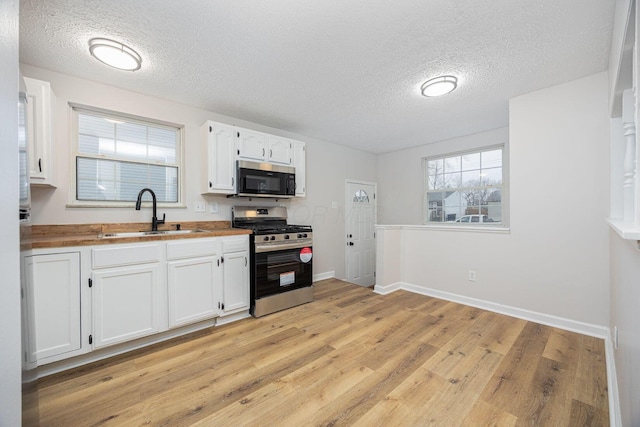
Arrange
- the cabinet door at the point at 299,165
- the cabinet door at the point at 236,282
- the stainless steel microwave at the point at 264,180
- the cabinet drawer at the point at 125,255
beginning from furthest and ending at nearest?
the cabinet door at the point at 299,165 < the stainless steel microwave at the point at 264,180 < the cabinet door at the point at 236,282 < the cabinet drawer at the point at 125,255

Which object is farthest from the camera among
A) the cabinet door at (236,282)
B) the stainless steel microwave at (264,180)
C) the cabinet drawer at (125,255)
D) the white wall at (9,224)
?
the stainless steel microwave at (264,180)

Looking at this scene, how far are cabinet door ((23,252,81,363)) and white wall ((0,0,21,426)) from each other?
49.1 inches

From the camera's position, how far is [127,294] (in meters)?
2.06

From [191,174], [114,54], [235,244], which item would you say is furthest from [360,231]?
[114,54]

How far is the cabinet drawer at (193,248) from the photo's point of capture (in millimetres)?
2301

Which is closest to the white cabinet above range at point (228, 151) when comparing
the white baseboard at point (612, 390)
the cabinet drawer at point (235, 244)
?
the cabinet drawer at point (235, 244)

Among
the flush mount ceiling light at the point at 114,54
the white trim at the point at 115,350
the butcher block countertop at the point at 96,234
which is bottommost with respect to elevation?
the white trim at the point at 115,350

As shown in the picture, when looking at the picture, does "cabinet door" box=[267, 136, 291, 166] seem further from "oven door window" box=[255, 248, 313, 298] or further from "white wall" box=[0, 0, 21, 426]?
"white wall" box=[0, 0, 21, 426]

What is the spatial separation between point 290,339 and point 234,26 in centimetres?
254

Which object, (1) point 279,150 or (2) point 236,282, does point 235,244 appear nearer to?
(2) point 236,282

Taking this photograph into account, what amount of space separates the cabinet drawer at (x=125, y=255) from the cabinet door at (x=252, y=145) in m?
1.45

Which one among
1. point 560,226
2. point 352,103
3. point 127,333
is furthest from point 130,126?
point 560,226

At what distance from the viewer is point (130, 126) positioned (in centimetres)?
273

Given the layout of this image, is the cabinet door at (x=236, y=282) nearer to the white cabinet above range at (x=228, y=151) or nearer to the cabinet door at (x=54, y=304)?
the white cabinet above range at (x=228, y=151)
